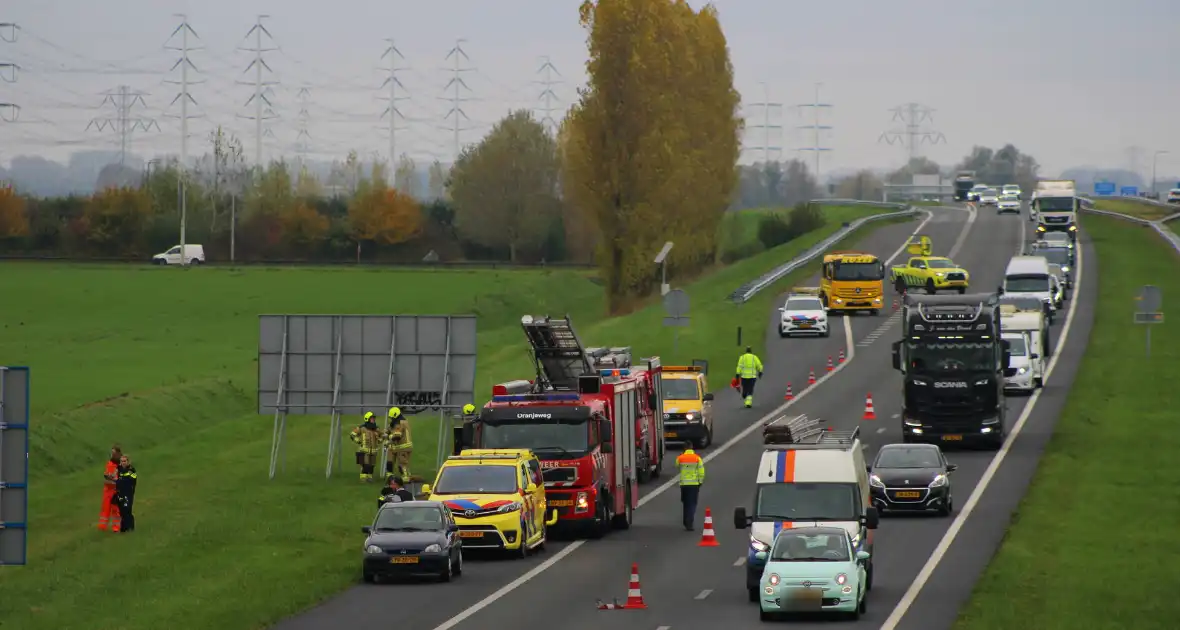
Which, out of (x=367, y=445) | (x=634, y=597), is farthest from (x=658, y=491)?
(x=634, y=597)

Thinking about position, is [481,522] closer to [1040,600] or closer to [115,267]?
[1040,600]

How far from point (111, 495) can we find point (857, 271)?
48.1 meters

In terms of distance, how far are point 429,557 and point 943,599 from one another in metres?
8.10

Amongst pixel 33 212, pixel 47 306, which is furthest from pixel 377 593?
pixel 33 212

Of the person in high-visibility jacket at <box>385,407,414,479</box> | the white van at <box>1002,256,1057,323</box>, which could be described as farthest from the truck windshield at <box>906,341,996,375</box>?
the white van at <box>1002,256,1057,323</box>

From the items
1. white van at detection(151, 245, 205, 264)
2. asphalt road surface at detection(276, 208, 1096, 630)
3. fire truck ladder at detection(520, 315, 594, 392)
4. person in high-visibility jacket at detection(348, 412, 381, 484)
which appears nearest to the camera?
asphalt road surface at detection(276, 208, 1096, 630)

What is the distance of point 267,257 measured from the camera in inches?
6422

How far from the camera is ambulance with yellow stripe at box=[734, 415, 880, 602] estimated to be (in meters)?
28.0

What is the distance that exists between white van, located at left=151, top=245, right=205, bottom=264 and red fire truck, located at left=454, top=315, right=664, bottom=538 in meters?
111

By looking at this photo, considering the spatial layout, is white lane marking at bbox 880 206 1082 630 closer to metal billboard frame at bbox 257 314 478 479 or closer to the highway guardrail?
→ metal billboard frame at bbox 257 314 478 479

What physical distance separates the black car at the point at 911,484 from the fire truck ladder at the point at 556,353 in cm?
665

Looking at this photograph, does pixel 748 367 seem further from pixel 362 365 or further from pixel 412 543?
pixel 412 543

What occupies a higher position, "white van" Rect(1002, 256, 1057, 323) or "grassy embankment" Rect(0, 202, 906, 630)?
"white van" Rect(1002, 256, 1057, 323)

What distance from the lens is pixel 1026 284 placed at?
78875 mm
